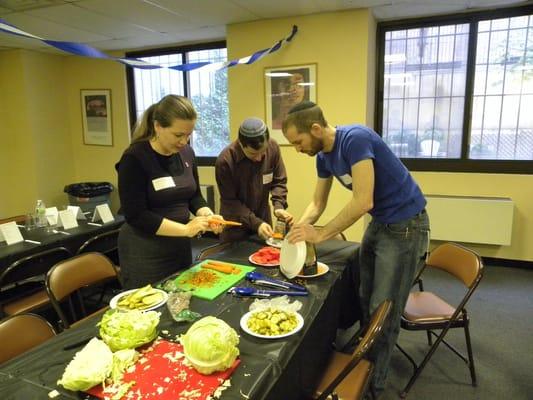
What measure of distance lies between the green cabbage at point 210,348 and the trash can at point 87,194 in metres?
3.99

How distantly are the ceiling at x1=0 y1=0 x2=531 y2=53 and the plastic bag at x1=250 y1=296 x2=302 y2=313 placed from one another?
8.58ft

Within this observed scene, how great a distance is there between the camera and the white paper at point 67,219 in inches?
109

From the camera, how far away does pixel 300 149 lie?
1.67 m

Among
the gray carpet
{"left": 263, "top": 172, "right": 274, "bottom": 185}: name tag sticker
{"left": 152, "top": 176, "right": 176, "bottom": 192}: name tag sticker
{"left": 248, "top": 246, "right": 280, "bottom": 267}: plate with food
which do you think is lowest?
the gray carpet

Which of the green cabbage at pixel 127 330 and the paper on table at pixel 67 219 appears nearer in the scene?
the green cabbage at pixel 127 330

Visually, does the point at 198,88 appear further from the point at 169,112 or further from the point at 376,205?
the point at 376,205

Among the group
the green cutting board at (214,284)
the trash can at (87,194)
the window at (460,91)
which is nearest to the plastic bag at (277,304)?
the green cutting board at (214,284)

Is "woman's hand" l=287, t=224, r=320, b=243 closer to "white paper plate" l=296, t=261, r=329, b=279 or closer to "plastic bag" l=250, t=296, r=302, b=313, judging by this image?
"white paper plate" l=296, t=261, r=329, b=279

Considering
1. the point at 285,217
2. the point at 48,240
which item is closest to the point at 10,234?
the point at 48,240

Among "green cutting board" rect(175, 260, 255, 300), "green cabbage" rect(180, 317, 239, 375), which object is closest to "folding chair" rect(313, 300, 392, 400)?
"green cabbage" rect(180, 317, 239, 375)

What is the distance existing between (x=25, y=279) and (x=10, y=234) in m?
0.33

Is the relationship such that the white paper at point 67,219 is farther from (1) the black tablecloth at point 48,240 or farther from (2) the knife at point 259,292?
(2) the knife at point 259,292

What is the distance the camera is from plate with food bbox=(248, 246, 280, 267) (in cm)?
171

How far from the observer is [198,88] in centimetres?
468
